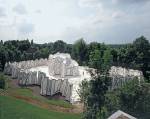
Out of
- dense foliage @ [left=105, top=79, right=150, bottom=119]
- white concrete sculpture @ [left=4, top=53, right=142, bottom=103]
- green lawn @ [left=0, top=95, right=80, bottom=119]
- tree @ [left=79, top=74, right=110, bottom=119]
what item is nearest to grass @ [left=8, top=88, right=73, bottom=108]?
white concrete sculpture @ [left=4, top=53, right=142, bottom=103]

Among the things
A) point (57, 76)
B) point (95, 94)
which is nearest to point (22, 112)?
point (95, 94)

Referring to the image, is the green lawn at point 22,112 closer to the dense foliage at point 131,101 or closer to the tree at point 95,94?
the tree at point 95,94

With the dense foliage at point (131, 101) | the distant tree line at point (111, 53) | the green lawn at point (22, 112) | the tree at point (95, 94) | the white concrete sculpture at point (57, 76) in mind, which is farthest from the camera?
the distant tree line at point (111, 53)

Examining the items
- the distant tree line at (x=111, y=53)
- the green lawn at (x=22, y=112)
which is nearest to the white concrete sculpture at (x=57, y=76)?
the distant tree line at (x=111, y=53)

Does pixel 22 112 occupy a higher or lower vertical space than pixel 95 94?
lower

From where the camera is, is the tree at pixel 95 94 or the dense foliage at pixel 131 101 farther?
the tree at pixel 95 94

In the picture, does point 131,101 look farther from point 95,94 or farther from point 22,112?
point 22,112

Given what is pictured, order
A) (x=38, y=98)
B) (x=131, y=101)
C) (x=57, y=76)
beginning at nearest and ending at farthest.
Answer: (x=131, y=101), (x=38, y=98), (x=57, y=76)

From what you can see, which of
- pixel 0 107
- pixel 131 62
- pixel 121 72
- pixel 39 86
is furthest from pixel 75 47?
pixel 0 107

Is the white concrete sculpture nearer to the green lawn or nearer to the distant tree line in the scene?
the distant tree line

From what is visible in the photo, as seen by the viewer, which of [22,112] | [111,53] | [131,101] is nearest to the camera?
[131,101]

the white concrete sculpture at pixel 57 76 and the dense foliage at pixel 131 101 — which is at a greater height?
the white concrete sculpture at pixel 57 76
